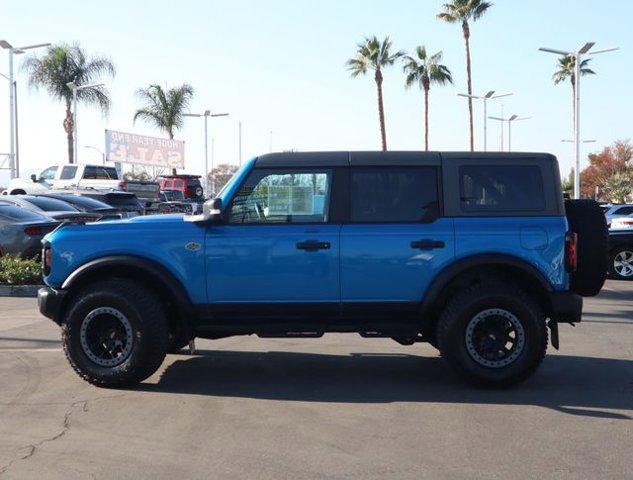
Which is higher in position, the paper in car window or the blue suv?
the paper in car window

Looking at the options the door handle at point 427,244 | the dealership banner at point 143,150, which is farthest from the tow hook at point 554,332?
the dealership banner at point 143,150

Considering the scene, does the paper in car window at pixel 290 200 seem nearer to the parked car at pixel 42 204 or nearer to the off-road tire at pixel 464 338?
the off-road tire at pixel 464 338

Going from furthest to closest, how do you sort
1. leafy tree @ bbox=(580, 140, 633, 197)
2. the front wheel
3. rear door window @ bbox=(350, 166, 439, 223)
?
leafy tree @ bbox=(580, 140, 633, 197), the front wheel, rear door window @ bbox=(350, 166, 439, 223)

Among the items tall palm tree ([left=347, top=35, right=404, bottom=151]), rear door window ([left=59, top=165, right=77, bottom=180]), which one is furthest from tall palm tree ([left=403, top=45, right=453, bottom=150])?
rear door window ([left=59, top=165, right=77, bottom=180])

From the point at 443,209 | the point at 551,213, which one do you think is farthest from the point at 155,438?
the point at 551,213

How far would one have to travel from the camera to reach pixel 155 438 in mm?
5551

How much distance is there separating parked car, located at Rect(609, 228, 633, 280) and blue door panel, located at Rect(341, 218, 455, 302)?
35.8ft

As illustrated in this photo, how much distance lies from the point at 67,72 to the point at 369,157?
1601 inches

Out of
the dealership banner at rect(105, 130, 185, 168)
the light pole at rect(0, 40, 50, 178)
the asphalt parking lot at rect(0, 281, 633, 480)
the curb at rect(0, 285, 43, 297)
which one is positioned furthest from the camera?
the dealership banner at rect(105, 130, 185, 168)

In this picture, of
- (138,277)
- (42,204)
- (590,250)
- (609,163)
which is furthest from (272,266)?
(609,163)

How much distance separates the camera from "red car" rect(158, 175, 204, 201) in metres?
43.4

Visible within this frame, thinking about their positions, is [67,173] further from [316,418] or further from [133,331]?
[316,418]

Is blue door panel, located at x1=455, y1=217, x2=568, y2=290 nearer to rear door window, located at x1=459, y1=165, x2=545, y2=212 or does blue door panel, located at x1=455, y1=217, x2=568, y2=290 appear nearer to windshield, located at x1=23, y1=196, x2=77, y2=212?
rear door window, located at x1=459, y1=165, x2=545, y2=212

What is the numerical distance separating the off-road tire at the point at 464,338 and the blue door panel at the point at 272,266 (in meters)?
1.01
